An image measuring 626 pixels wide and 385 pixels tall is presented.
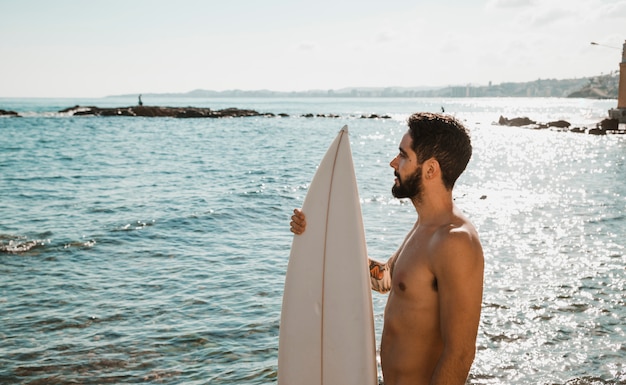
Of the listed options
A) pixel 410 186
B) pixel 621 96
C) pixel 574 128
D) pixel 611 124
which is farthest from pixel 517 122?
pixel 410 186

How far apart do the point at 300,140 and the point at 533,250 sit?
1622 inches

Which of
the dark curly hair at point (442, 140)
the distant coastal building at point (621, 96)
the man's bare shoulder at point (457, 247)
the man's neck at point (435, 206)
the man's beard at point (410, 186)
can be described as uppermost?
the distant coastal building at point (621, 96)

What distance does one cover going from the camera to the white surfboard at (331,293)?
3.57 m

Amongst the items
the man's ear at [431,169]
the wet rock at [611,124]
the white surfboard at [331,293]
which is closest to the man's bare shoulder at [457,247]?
the man's ear at [431,169]

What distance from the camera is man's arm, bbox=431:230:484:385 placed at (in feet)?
8.12

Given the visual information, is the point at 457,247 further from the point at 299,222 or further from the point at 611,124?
the point at 611,124

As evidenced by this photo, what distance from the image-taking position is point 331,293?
3.68 m

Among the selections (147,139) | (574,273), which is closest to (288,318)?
(574,273)

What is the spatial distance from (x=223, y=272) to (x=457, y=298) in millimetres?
8570

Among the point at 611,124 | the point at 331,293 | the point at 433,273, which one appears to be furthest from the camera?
the point at 611,124

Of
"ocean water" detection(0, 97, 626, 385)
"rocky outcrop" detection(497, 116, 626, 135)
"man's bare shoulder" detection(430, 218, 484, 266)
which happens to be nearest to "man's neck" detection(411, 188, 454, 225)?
"man's bare shoulder" detection(430, 218, 484, 266)

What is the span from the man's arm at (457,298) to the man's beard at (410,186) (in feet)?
1.08

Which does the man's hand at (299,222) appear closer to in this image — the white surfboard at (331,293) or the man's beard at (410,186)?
the white surfboard at (331,293)

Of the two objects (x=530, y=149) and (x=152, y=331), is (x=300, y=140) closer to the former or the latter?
(x=530, y=149)
